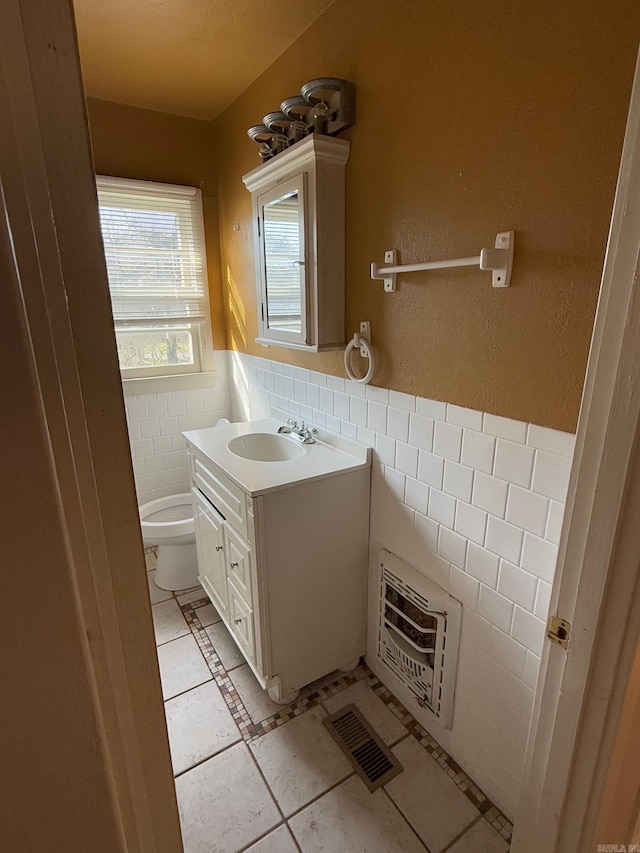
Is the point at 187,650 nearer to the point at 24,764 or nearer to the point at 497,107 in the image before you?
the point at 24,764

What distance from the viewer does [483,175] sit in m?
1.14

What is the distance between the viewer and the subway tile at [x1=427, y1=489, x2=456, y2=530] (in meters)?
1.39

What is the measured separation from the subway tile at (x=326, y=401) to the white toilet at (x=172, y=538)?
0.93 meters

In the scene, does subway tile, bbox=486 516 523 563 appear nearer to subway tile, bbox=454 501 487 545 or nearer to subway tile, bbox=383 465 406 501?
subway tile, bbox=454 501 487 545

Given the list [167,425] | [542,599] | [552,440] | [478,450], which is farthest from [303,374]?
[542,599]

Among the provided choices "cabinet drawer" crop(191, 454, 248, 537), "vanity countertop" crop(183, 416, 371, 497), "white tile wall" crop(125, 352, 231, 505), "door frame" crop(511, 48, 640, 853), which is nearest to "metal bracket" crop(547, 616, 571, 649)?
"door frame" crop(511, 48, 640, 853)

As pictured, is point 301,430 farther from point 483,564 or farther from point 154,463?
point 154,463

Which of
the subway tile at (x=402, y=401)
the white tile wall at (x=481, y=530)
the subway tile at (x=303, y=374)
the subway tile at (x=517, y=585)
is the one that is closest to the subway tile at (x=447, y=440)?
the white tile wall at (x=481, y=530)

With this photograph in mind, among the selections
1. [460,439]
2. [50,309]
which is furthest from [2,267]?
[460,439]

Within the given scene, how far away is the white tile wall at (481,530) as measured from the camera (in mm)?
1147

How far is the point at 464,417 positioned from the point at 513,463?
0.65ft

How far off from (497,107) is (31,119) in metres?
1.13

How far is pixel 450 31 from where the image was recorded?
116cm

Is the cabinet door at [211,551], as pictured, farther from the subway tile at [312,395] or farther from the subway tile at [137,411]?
the subway tile at [137,411]
